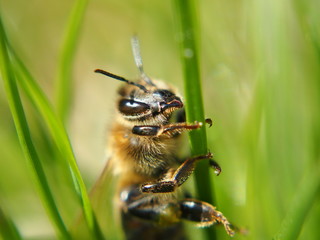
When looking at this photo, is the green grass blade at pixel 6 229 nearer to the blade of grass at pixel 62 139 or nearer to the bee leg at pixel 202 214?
the blade of grass at pixel 62 139

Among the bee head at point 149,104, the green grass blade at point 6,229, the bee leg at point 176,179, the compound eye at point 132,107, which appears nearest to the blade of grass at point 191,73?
the bee leg at point 176,179

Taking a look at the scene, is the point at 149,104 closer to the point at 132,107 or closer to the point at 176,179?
the point at 132,107

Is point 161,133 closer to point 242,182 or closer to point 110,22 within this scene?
point 242,182

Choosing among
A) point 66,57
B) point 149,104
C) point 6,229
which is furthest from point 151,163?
point 6,229

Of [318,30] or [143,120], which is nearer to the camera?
[143,120]

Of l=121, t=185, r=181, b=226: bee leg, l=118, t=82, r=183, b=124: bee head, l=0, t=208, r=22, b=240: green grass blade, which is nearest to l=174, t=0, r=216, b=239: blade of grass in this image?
l=118, t=82, r=183, b=124: bee head

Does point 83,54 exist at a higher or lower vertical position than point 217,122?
higher

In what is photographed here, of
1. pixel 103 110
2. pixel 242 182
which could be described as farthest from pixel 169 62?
pixel 242 182
